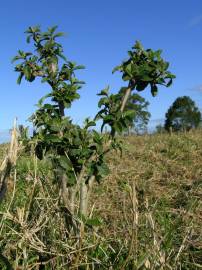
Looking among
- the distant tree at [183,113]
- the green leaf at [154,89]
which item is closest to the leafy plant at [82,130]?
the green leaf at [154,89]

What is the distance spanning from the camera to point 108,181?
6539 millimetres

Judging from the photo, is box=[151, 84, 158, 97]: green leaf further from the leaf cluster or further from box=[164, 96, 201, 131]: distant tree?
box=[164, 96, 201, 131]: distant tree

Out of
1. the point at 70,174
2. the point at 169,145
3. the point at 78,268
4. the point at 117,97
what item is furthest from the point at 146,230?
the point at 169,145

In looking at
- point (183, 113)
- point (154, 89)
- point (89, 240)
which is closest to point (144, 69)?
point (154, 89)

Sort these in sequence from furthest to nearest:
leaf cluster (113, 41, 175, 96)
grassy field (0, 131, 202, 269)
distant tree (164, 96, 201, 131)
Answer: distant tree (164, 96, 201, 131)
leaf cluster (113, 41, 175, 96)
grassy field (0, 131, 202, 269)

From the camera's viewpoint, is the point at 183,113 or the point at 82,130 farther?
the point at 183,113

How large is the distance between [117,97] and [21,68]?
916 millimetres

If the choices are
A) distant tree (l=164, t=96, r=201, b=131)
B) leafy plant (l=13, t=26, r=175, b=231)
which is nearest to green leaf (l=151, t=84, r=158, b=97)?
leafy plant (l=13, t=26, r=175, b=231)

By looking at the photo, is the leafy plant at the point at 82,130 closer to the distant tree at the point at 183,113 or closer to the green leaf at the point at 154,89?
the green leaf at the point at 154,89

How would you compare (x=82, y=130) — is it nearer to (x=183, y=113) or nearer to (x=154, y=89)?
(x=154, y=89)

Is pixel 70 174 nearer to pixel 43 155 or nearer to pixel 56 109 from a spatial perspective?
pixel 43 155

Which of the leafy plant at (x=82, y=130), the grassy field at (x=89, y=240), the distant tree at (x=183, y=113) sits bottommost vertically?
the grassy field at (x=89, y=240)

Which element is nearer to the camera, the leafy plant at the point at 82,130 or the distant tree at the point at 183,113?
the leafy plant at the point at 82,130

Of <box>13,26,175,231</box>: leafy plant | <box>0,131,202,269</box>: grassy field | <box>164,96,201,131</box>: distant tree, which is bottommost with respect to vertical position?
<box>0,131,202,269</box>: grassy field
